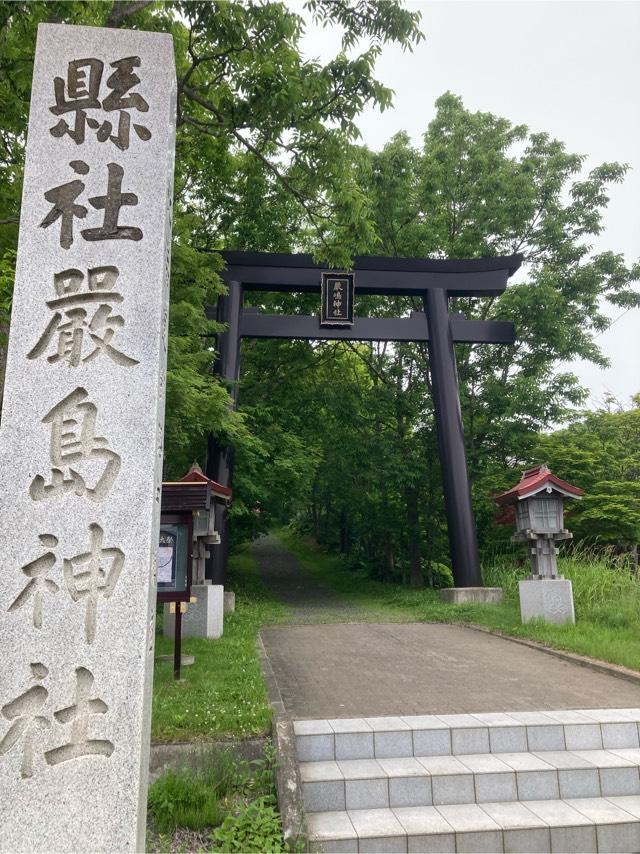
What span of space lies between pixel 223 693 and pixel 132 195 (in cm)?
427

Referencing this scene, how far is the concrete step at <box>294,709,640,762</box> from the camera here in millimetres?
4391

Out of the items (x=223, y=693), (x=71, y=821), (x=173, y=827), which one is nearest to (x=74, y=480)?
(x=71, y=821)

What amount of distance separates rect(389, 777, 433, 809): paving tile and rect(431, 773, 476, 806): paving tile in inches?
1.7

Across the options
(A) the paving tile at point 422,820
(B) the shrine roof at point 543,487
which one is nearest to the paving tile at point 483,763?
(A) the paving tile at point 422,820

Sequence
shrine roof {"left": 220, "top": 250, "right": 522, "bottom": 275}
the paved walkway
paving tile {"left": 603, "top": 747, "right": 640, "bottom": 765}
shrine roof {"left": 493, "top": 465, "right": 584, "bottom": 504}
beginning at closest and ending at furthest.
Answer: paving tile {"left": 603, "top": 747, "right": 640, "bottom": 765}, the paved walkway, shrine roof {"left": 493, "top": 465, "right": 584, "bottom": 504}, shrine roof {"left": 220, "top": 250, "right": 522, "bottom": 275}

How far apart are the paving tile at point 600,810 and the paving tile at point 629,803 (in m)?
0.03

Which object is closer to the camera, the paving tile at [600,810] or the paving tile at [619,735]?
the paving tile at [600,810]

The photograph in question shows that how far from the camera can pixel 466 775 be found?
4.01m

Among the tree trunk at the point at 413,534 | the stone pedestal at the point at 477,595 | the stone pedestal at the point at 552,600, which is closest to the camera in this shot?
the stone pedestal at the point at 552,600

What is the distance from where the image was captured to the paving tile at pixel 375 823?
11.5 ft

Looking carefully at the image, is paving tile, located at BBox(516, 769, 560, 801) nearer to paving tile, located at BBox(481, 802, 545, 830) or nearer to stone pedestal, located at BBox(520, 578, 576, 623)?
paving tile, located at BBox(481, 802, 545, 830)

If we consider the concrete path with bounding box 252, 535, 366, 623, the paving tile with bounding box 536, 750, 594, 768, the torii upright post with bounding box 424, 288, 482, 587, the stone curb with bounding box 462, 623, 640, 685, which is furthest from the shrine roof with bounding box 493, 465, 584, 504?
the paving tile with bounding box 536, 750, 594, 768

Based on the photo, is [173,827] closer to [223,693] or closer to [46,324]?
[223,693]

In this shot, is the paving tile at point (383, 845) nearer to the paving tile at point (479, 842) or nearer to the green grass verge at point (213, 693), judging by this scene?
the paving tile at point (479, 842)
